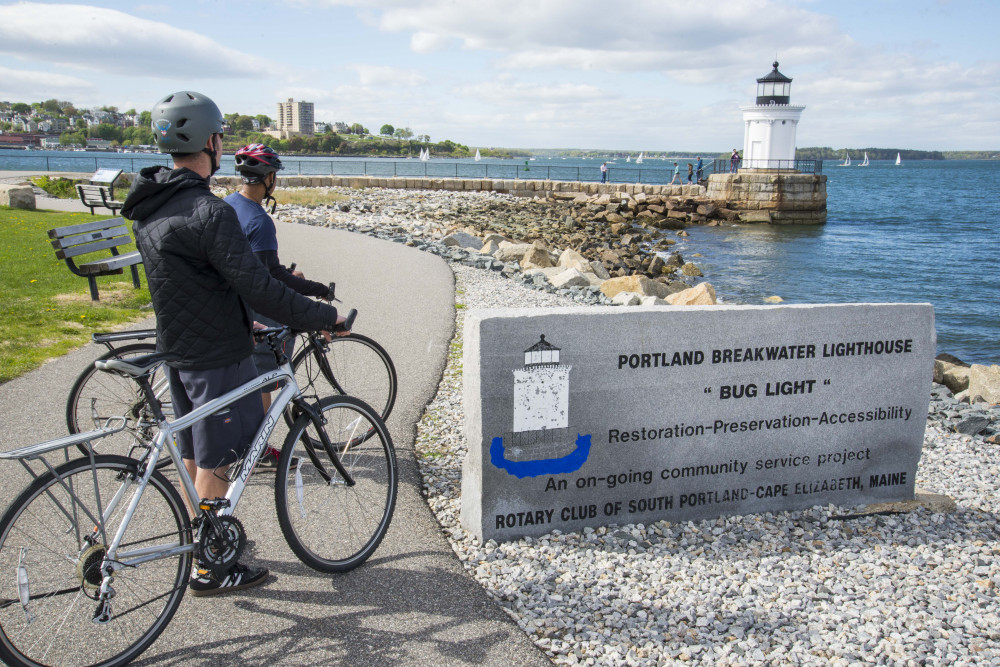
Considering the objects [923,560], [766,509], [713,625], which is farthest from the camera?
[766,509]

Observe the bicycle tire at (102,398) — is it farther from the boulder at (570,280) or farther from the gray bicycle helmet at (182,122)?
the boulder at (570,280)

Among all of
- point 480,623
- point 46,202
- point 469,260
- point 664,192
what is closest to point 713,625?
point 480,623

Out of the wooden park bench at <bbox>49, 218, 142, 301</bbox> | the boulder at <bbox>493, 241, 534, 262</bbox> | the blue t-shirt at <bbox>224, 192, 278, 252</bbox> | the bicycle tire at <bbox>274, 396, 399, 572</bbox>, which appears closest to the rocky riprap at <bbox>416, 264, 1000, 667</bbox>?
the bicycle tire at <bbox>274, 396, 399, 572</bbox>

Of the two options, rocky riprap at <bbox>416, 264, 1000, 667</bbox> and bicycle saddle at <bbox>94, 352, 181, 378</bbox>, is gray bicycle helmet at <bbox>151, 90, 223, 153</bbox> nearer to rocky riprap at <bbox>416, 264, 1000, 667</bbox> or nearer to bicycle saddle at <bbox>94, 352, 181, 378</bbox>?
bicycle saddle at <bbox>94, 352, 181, 378</bbox>

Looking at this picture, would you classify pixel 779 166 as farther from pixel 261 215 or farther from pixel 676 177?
pixel 261 215

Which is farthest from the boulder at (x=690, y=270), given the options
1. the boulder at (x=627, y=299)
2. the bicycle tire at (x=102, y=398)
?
the bicycle tire at (x=102, y=398)

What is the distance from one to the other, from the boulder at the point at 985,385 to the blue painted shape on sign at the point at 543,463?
7.32 meters

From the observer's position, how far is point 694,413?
15.4 ft

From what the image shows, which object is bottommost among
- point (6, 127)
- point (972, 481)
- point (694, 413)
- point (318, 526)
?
point (972, 481)

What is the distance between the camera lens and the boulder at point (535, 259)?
17.7 metres

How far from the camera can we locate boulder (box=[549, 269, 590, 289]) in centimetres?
1460

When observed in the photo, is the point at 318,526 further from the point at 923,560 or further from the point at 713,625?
the point at 923,560

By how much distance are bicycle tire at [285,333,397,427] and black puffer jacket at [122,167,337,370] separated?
148 cm

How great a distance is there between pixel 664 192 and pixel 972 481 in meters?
48.1
